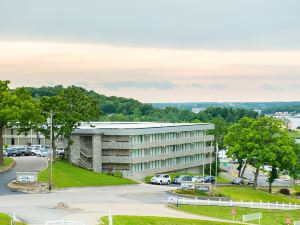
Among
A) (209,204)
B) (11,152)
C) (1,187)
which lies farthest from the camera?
(11,152)

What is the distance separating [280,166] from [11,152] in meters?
44.9

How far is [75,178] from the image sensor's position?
88.1m

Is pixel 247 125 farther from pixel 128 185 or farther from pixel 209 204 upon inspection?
pixel 209 204

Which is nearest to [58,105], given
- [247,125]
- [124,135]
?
[124,135]

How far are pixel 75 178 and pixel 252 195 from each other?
26024 mm

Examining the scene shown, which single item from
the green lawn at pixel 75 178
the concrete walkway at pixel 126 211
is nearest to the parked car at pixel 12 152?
the green lawn at pixel 75 178

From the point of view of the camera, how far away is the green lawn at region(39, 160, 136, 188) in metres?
84.0

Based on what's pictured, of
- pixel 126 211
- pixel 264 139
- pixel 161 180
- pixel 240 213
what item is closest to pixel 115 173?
pixel 161 180

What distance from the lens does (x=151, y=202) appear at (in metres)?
73.4

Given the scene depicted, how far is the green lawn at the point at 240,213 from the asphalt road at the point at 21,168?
817 inches

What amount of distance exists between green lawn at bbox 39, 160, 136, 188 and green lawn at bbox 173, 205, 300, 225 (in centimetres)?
1909

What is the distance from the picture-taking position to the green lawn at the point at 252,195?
9299 centimetres

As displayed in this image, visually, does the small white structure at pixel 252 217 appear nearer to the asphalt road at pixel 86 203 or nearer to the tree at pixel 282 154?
the asphalt road at pixel 86 203

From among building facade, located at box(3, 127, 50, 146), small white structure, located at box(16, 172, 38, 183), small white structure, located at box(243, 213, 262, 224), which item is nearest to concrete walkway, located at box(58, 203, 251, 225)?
small white structure, located at box(243, 213, 262, 224)
